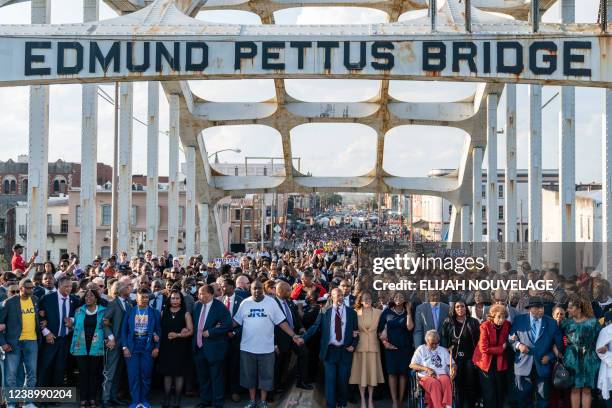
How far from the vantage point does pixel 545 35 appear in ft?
40.2

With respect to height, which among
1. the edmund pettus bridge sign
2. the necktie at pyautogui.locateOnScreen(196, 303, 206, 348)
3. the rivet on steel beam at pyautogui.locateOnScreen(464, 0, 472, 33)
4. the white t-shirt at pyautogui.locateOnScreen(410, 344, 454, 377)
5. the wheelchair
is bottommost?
the wheelchair

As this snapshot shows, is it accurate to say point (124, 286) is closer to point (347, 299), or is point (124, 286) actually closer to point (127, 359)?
point (127, 359)

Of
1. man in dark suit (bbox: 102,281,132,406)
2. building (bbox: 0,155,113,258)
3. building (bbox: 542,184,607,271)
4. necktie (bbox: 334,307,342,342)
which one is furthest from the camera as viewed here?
building (bbox: 0,155,113,258)

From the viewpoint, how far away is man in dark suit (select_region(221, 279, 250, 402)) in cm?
948

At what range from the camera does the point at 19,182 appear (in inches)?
2554

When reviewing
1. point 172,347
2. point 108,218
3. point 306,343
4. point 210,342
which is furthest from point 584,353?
point 108,218

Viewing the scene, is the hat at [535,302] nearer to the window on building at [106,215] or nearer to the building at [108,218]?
the building at [108,218]

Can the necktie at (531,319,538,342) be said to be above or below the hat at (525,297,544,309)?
below

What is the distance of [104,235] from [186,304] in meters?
43.0

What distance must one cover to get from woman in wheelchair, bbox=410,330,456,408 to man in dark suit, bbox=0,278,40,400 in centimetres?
423

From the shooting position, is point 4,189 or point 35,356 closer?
point 35,356

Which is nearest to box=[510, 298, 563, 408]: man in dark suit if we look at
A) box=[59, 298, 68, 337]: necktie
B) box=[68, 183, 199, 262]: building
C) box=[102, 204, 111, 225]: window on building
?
box=[59, 298, 68, 337]: necktie

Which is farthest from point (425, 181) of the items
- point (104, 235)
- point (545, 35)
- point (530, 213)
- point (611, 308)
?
point (611, 308)

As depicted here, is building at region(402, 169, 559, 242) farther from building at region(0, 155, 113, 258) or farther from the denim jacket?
the denim jacket
